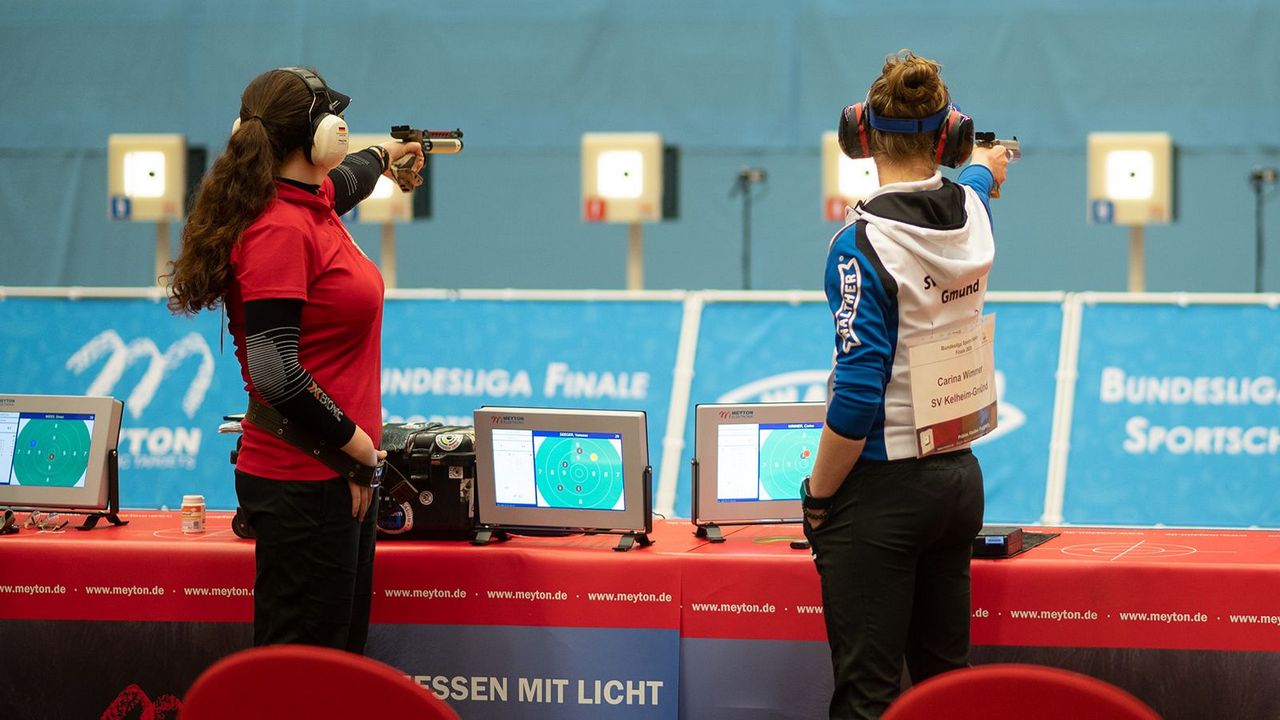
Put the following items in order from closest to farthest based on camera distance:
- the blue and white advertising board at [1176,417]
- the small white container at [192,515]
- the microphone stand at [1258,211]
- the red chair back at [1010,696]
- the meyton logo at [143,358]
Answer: the red chair back at [1010,696] → the small white container at [192,515] → the blue and white advertising board at [1176,417] → the meyton logo at [143,358] → the microphone stand at [1258,211]

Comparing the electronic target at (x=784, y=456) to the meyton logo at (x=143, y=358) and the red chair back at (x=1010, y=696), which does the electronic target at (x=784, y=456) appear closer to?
the red chair back at (x=1010, y=696)

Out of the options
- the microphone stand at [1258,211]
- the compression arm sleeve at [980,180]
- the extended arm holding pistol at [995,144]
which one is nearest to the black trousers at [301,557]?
the compression arm sleeve at [980,180]

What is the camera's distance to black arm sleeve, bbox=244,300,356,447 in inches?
83.7

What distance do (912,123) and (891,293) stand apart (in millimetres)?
292

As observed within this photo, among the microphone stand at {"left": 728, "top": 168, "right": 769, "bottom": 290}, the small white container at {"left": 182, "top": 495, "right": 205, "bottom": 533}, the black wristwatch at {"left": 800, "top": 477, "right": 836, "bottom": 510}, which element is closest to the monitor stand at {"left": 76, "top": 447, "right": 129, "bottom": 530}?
the small white container at {"left": 182, "top": 495, "right": 205, "bottom": 533}

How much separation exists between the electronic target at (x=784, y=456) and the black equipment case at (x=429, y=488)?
65 centimetres

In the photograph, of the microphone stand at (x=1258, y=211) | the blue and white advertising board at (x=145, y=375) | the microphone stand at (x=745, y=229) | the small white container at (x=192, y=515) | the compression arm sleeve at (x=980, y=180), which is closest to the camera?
the compression arm sleeve at (x=980, y=180)

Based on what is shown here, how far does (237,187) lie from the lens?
2178 mm

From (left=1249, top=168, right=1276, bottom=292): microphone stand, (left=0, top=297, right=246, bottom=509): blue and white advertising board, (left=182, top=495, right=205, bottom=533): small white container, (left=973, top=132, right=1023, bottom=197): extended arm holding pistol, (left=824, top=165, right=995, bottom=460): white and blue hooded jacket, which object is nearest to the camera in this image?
(left=824, top=165, right=995, bottom=460): white and blue hooded jacket

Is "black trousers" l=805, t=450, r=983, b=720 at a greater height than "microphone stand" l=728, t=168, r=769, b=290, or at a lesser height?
lesser

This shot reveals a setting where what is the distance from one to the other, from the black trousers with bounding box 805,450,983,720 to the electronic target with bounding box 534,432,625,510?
76 cm

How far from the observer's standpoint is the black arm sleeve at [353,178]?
259cm

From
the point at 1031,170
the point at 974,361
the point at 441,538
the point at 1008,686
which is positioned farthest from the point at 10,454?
the point at 1031,170

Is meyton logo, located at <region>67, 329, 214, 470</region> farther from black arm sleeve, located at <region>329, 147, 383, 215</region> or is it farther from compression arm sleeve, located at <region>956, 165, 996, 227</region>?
compression arm sleeve, located at <region>956, 165, 996, 227</region>
